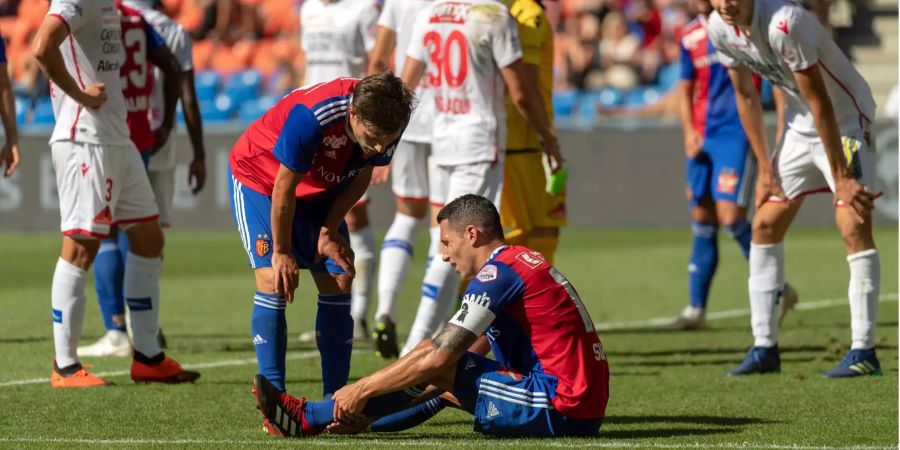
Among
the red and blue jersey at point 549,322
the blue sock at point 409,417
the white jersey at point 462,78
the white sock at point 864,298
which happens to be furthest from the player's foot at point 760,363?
the blue sock at point 409,417

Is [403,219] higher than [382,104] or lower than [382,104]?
lower

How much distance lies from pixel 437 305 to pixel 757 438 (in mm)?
2981

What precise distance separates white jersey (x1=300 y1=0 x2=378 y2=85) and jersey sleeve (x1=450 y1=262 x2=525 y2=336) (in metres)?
4.80

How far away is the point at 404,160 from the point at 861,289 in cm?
299

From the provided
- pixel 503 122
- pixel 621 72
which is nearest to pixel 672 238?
pixel 621 72

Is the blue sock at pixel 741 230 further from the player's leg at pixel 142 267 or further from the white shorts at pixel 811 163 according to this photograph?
the player's leg at pixel 142 267

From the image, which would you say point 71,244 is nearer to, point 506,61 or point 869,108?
point 506,61

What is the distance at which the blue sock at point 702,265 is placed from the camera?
34.8 feet

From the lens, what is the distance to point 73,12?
7324 millimetres

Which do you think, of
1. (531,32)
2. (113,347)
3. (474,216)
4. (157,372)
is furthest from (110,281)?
(474,216)

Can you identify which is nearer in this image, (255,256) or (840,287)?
(255,256)

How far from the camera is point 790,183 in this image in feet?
26.3

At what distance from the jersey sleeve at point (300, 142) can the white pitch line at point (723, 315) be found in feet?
16.3

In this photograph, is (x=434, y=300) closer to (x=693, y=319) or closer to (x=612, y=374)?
(x=612, y=374)
